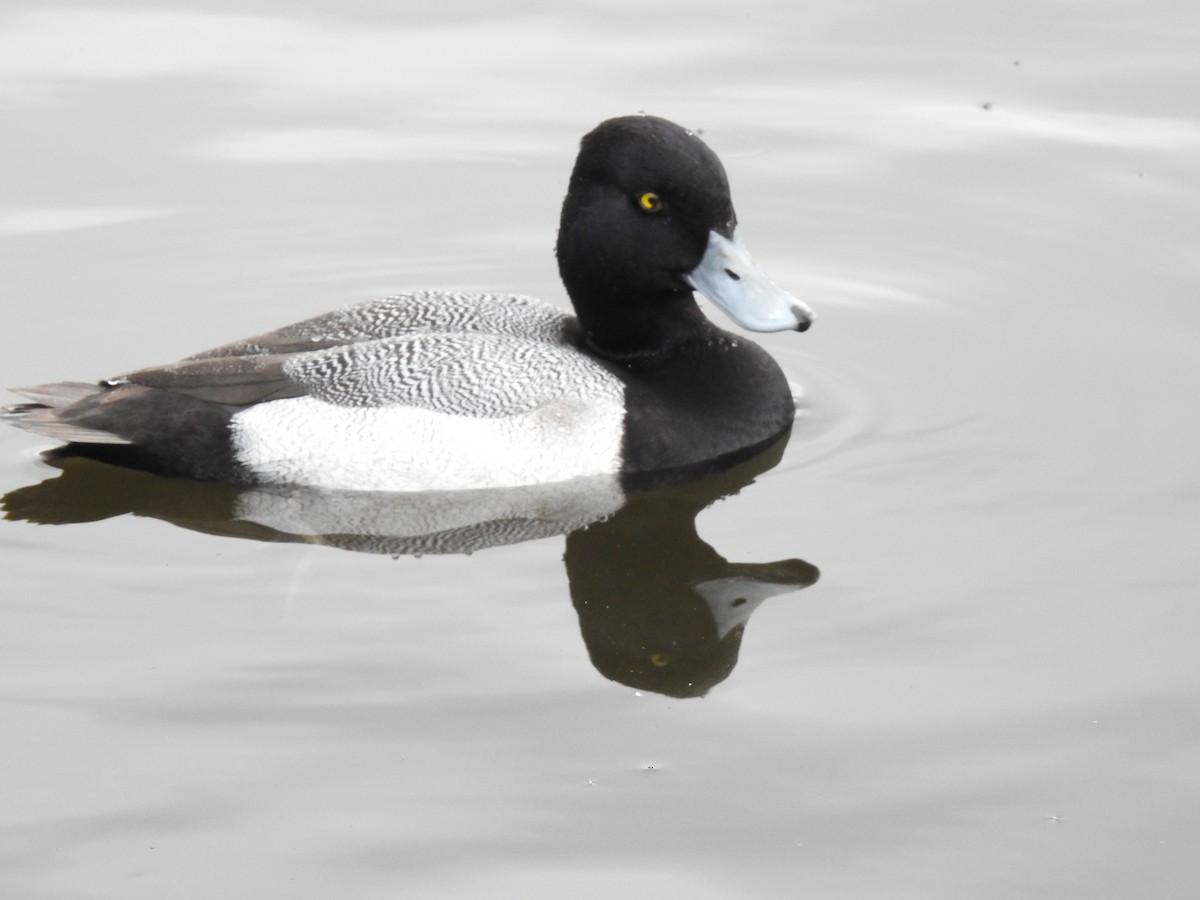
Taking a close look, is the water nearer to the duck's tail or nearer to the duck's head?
the duck's tail

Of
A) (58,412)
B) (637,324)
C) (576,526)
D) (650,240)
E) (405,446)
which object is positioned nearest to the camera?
(576,526)

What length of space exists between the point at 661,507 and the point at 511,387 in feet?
2.52

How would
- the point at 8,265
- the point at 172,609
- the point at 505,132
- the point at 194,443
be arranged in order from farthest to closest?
1. the point at 505,132
2. the point at 8,265
3. the point at 194,443
4. the point at 172,609

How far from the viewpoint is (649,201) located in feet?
24.8

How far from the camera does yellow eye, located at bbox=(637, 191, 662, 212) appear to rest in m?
7.55

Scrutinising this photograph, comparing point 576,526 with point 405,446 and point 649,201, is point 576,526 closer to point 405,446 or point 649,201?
point 405,446

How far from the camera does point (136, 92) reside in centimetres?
1126

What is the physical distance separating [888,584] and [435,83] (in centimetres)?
595

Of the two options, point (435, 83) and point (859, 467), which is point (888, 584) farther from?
point (435, 83)

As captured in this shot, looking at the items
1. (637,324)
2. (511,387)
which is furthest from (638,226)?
(511,387)

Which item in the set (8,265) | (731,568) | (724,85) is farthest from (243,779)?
(724,85)

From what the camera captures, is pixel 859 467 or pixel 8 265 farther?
pixel 8 265

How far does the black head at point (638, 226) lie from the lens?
24.6ft

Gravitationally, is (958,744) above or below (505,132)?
below
